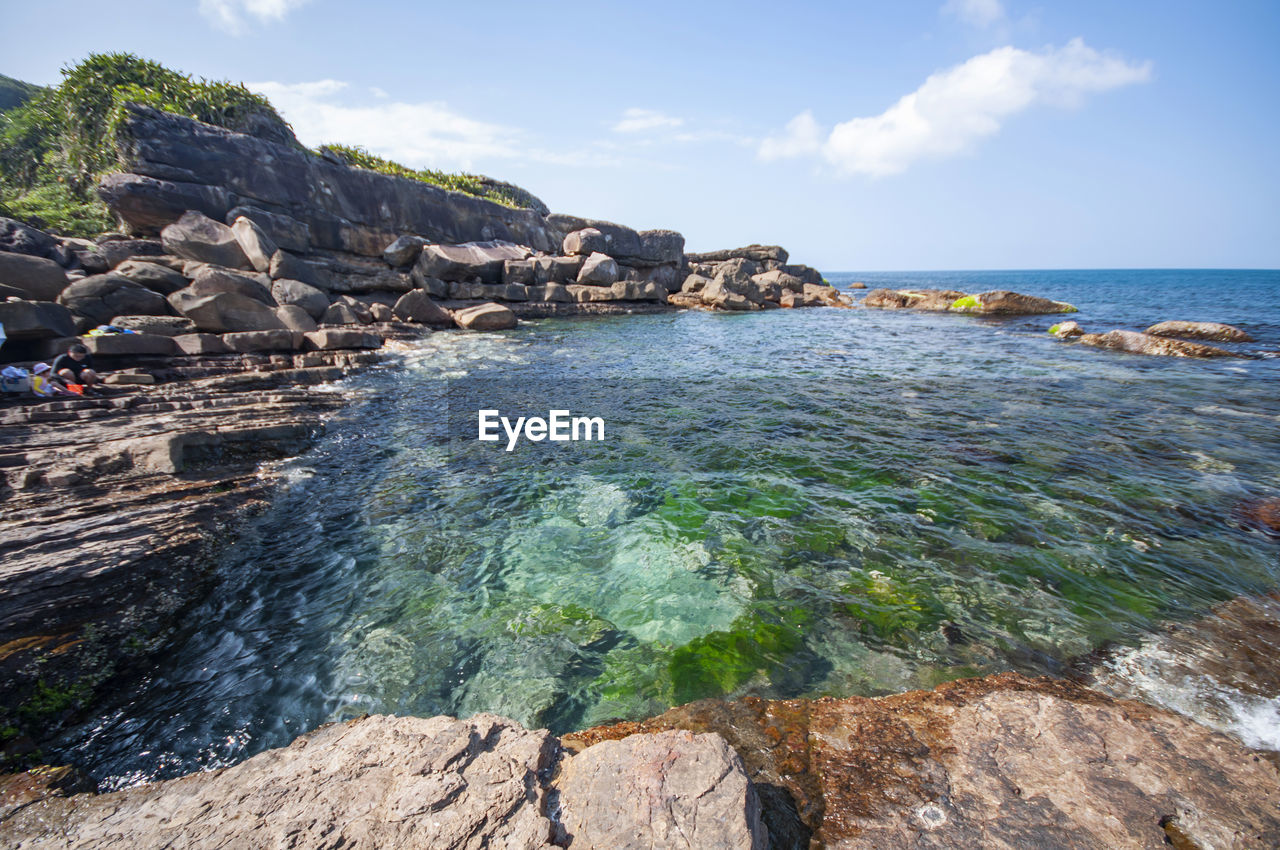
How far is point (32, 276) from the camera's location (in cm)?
1099

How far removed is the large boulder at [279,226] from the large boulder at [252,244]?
6.41ft

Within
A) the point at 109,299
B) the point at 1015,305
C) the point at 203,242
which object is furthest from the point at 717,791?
the point at 1015,305

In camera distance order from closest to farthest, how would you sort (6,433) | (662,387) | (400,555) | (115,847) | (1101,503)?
(115,847)
(400,555)
(1101,503)
(6,433)
(662,387)

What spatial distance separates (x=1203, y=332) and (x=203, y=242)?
36075mm

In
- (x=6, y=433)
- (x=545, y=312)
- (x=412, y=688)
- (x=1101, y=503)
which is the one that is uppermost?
(x=545, y=312)

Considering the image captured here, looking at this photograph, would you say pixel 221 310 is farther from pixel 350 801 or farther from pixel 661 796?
pixel 661 796

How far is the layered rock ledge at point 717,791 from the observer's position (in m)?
2.05

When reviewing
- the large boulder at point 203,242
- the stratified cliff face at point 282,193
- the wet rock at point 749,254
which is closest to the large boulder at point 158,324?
the large boulder at point 203,242

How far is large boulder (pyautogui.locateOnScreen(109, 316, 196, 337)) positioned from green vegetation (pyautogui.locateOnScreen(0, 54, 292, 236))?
951 cm

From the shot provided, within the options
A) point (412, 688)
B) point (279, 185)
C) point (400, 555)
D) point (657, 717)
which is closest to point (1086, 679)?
point (657, 717)

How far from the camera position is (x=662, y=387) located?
13164mm

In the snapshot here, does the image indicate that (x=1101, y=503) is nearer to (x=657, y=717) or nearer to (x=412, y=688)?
(x=657, y=717)

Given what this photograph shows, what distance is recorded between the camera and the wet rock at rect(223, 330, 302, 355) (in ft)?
42.1

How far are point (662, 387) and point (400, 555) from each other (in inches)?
344
